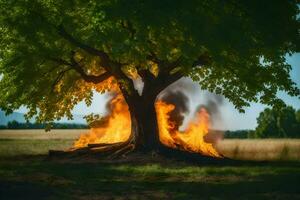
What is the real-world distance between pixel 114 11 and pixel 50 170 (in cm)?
836

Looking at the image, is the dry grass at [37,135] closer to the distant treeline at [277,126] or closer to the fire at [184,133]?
the fire at [184,133]

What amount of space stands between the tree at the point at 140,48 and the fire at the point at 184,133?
319cm

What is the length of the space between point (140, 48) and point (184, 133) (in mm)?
14569

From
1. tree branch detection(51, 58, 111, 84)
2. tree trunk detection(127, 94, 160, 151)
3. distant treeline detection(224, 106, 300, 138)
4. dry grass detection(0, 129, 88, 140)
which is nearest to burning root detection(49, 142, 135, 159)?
tree trunk detection(127, 94, 160, 151)

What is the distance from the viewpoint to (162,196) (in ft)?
54.3

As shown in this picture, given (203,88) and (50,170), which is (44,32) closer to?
(50,170)

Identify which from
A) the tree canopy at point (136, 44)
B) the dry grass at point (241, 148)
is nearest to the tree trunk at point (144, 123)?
the tree canopy at point (136, 44)

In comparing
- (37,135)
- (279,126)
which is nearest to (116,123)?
(37,135)

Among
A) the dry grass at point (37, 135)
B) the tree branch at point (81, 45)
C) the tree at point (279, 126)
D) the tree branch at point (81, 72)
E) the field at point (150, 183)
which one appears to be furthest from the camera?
the tree at point (279, 126)

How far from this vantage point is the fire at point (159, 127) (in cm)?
3938

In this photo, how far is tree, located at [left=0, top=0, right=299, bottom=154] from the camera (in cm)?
2467

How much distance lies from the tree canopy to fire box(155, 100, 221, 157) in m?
3.39

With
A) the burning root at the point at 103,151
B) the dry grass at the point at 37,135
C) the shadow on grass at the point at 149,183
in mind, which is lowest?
the shadow on grass at the point at 149,183

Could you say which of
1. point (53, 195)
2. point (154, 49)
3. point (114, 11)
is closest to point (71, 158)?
point (154, 49)
